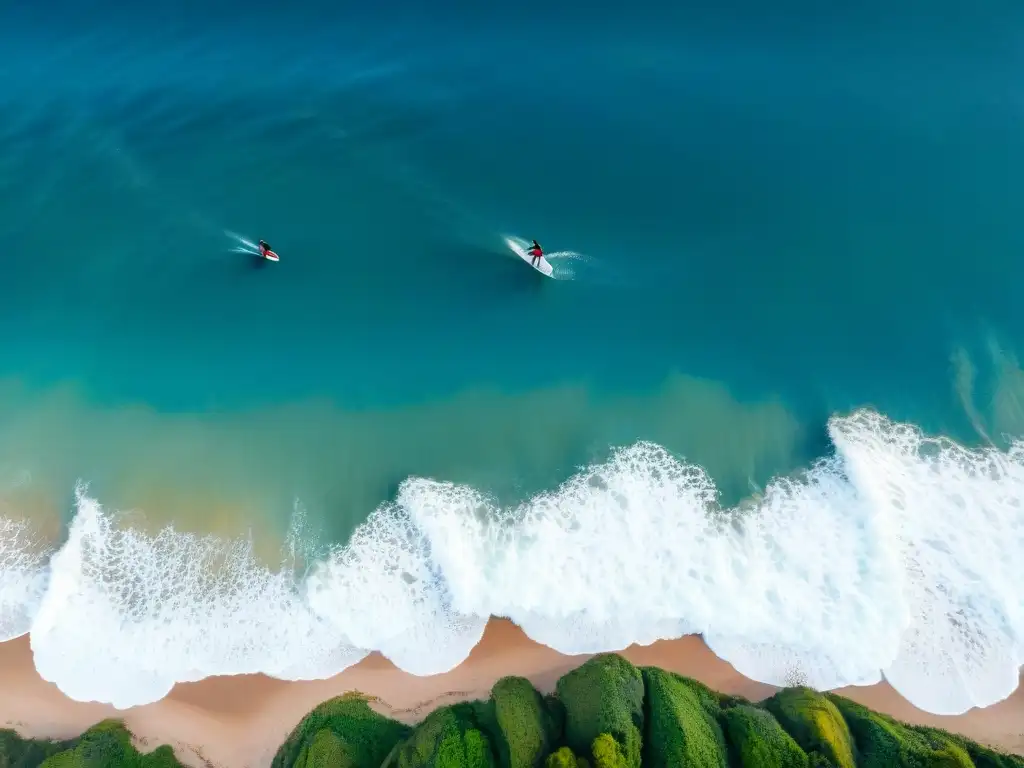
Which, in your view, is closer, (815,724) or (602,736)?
(602,736)

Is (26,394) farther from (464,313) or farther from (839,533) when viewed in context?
(839,533)

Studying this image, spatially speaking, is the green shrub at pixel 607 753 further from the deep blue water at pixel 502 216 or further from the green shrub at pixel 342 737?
the deep blue water at pixel 502 216

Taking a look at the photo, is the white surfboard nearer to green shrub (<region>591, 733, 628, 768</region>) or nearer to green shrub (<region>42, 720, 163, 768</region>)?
green shrub (<region>591, 733, 628, 768</region>)

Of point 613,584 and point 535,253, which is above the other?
point 535,253

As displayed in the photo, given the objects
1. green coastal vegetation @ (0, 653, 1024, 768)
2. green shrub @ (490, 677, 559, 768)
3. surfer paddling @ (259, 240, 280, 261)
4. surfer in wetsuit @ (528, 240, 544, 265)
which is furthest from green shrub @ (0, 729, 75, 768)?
surfer in wetsuit @ (528, 240, 544, 265)

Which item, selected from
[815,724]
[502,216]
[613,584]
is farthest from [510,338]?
[815,724]

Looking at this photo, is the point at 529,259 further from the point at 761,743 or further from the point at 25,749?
the point at 25,749
